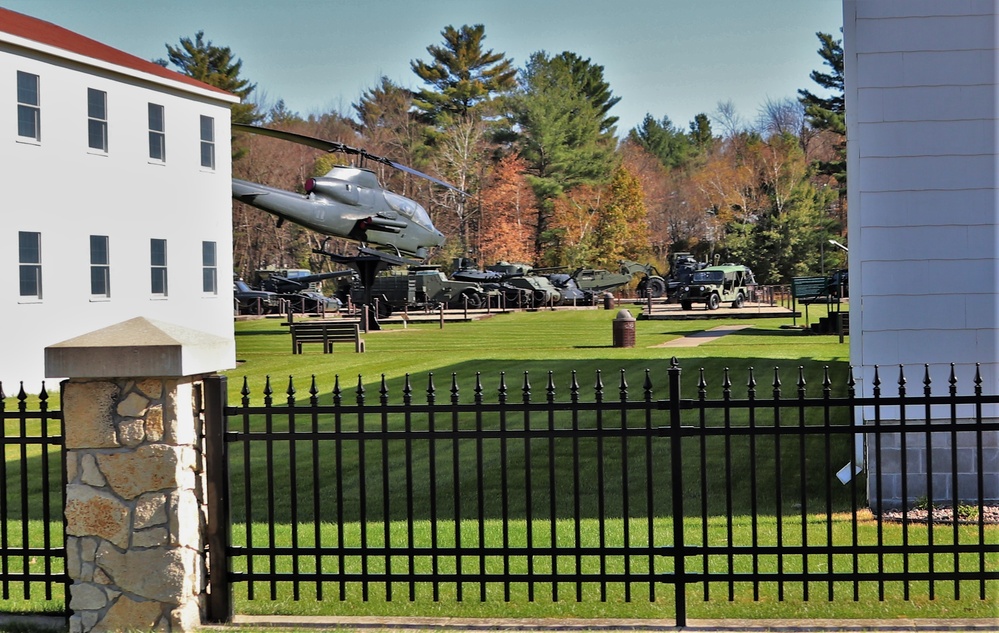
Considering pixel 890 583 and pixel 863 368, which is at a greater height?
pixel 863 368

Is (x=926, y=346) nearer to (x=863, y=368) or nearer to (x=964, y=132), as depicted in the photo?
(x=863, y=368)

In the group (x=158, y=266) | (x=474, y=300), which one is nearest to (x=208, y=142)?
(x=158, y=266)

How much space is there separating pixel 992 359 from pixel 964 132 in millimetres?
1725

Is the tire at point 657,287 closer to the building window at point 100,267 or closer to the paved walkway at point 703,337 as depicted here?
the paved walkway at point 703,337

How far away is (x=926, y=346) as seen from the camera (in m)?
9.17

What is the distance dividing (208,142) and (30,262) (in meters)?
6.77

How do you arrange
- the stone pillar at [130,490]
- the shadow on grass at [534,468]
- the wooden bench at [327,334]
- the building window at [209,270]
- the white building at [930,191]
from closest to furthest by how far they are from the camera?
the stone pillar at [130,490], the shadow on grass at [534,468], the white building at [930,191], the building window at [209,270], the wooden bench at [327,334]

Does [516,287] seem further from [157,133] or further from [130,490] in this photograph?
[130,490]

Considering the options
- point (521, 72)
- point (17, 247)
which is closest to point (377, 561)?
point (17, 247)

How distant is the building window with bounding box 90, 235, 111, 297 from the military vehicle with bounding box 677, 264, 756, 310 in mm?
27347

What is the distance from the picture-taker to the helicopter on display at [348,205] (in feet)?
99.5

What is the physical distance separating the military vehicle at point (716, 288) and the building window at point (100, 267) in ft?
89.7

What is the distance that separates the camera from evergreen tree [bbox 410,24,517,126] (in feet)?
243

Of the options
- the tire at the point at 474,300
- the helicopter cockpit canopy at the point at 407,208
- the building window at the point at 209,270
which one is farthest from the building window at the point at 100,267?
the tire at the point at 474,300
